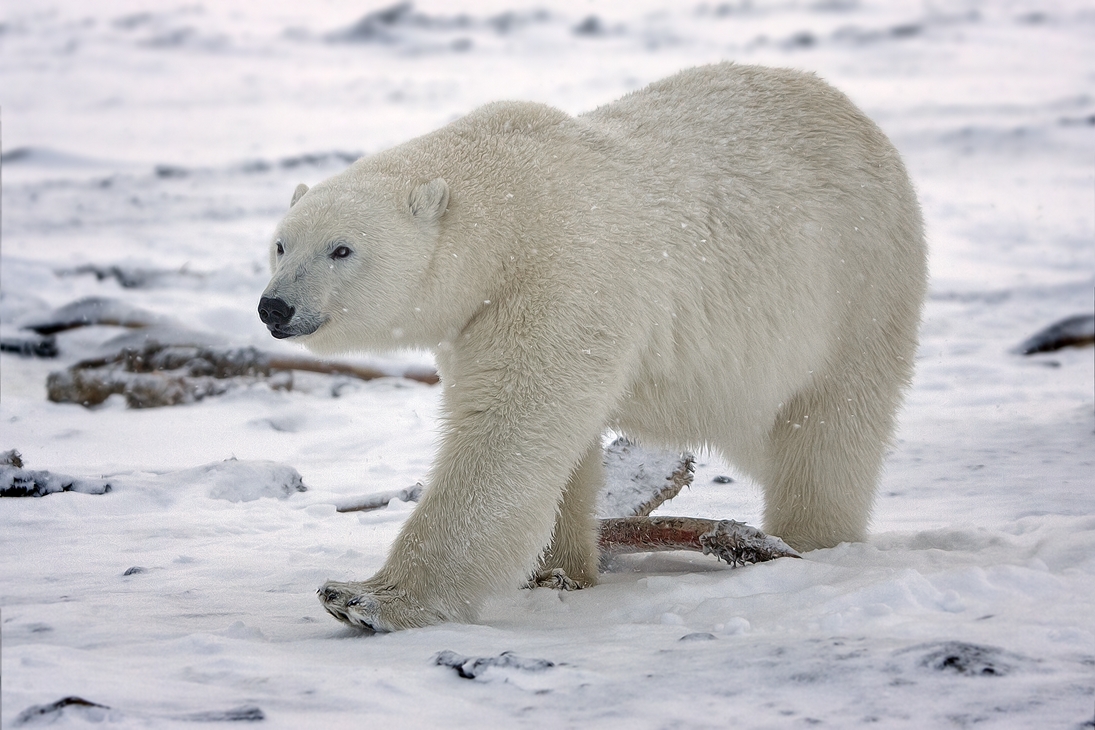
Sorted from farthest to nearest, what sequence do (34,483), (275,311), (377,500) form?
(377,500) < (34,483) < (275,311)

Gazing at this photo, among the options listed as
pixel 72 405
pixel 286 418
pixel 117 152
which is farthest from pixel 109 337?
pixel 117 152

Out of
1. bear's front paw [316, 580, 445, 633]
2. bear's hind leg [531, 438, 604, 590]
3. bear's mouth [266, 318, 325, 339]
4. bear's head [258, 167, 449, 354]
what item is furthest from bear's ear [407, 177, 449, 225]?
bear's front paw [316, 580, 445, 633]

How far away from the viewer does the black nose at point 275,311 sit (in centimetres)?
338

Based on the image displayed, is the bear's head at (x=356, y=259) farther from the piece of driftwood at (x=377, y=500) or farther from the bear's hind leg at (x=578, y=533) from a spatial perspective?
the piece of driftwood at (x=377, y=500)

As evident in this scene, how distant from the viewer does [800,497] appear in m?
4.23

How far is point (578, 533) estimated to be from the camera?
13.1ft

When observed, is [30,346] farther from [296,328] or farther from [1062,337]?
[1062,337]

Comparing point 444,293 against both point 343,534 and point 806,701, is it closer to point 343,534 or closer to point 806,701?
point 343,534

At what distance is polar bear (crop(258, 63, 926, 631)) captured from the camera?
130 inches

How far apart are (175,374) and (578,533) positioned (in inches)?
152

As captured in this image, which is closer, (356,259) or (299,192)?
(356,259)

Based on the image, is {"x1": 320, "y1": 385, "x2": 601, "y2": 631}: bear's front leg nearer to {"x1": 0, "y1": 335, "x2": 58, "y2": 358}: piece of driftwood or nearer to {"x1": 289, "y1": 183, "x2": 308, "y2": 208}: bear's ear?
{"x1": 289, "y1": 183, "x2": 308, "y2": 208}: bear's ear

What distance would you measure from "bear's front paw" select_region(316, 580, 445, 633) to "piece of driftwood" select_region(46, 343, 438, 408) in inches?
146

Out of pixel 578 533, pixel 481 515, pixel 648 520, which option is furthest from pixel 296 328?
pixel 648 520
